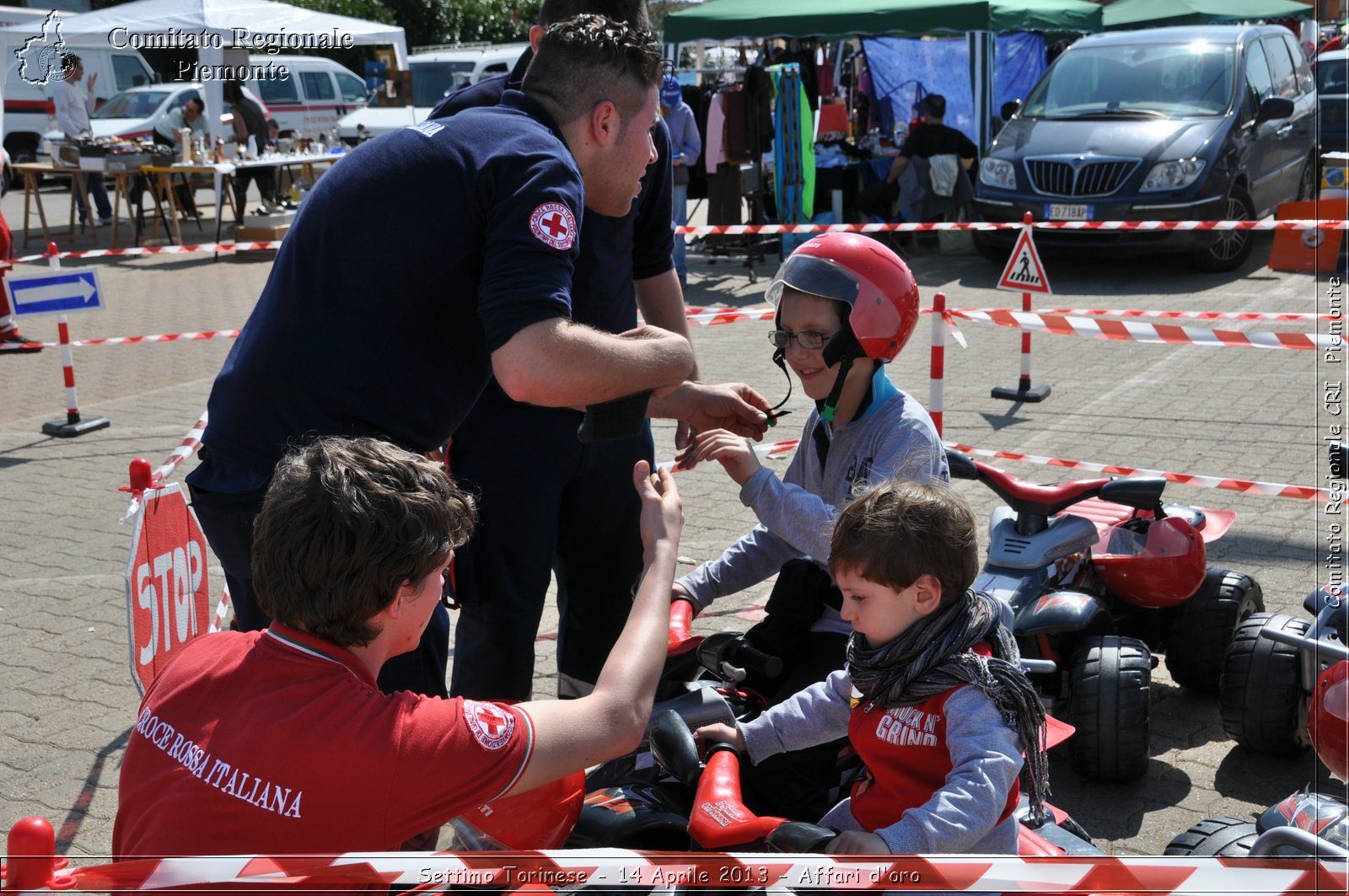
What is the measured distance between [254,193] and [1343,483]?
899 inches

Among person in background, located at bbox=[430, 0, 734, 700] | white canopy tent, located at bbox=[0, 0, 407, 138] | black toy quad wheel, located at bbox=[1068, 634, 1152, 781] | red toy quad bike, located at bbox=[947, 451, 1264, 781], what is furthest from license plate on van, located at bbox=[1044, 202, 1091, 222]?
person in background, located at bbox=[430, 0, 734, 700]

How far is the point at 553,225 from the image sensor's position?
8.16ft

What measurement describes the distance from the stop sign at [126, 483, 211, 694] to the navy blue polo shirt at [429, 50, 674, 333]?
1.36 m

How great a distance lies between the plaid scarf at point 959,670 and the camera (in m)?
2.38

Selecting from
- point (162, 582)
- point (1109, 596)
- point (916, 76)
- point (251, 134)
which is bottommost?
point (1109, 596)

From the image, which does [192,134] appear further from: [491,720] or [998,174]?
[491,720]

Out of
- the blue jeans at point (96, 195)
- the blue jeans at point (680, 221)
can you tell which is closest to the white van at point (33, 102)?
the blue jeans at point (96, 195)

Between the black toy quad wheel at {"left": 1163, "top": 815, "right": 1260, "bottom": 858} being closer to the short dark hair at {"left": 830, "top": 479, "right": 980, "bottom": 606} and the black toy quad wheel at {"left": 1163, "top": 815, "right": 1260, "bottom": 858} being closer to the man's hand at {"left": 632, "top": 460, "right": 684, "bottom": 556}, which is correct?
the short dark hair at {"left": 830, "top": 479, "right": 980, "bottom": 606}

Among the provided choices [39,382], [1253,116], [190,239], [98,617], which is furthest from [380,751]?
[190,239]

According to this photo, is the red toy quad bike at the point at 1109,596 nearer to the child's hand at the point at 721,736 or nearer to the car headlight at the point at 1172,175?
the child's hand at the point at 721,736

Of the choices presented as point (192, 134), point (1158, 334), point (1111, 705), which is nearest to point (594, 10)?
point (1111, 705)

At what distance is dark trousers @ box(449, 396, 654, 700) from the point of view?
3289 mm

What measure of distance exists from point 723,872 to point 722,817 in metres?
0.42

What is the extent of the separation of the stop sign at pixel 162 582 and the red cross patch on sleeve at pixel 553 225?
1.81m
